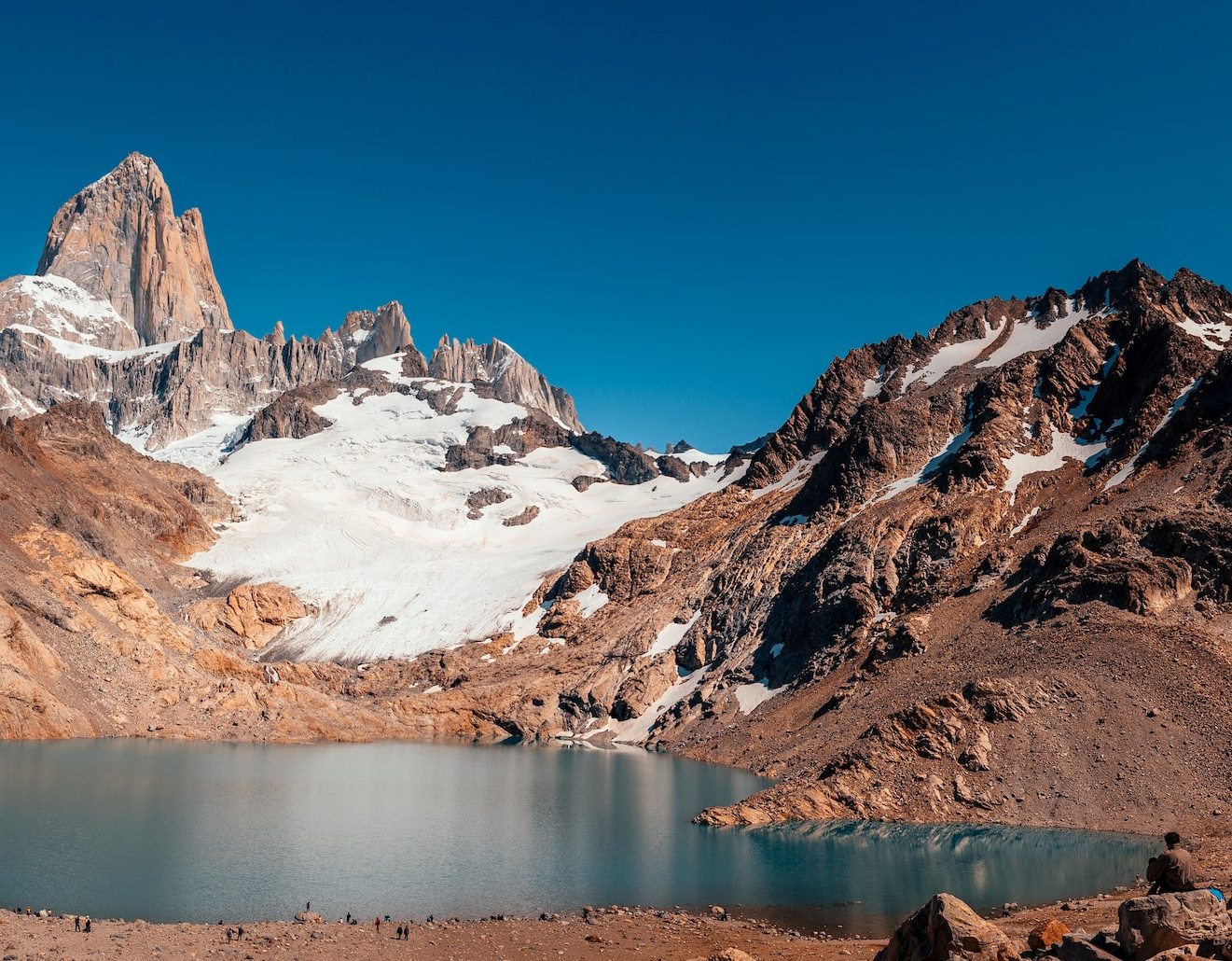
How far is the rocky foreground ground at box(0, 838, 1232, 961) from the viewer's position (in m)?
27.6

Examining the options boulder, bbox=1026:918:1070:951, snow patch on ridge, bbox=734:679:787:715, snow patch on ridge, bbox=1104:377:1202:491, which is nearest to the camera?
boulder, bbox=1026:918:1070:951

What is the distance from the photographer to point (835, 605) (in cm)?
9588

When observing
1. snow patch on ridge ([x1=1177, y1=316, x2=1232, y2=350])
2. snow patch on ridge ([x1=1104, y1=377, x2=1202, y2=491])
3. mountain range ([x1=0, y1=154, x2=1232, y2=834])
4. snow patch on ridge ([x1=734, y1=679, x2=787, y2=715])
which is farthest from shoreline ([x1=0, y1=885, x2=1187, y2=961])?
snow patch on ridge ([x1=1177, y1=316, x2=1232, y2=350])

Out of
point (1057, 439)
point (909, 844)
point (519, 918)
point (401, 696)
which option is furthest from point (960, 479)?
point (519, 918)

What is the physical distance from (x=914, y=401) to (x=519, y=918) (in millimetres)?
102210

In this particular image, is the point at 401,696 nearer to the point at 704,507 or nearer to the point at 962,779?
the point at 704,507

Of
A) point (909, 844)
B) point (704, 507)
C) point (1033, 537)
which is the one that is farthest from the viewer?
point (704, 507)

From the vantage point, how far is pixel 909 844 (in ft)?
156

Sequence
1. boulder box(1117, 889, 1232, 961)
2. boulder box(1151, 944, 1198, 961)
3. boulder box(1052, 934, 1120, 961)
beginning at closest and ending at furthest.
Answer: boulder box(1151, 944, 1198, 961), boulder box(1117, 889, 1232, 961), boulder box(1052, 934, 1120, 961)

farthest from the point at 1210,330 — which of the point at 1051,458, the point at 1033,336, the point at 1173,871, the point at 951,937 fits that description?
the point at 951,937

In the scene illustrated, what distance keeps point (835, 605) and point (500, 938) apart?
229ft

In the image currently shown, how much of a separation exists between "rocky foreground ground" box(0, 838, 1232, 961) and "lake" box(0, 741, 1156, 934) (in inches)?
79.5

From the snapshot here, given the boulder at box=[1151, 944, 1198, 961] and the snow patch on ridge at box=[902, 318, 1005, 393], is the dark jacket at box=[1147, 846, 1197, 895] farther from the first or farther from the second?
the snow patch on ridge at box=[902, 318, 1005, 393]

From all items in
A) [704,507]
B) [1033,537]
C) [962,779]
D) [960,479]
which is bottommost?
[962,779]
